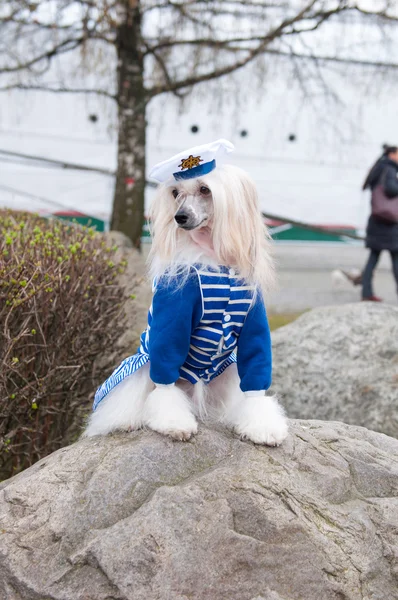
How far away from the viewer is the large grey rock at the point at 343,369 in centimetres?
442

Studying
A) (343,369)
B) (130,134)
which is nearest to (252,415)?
(343,369)

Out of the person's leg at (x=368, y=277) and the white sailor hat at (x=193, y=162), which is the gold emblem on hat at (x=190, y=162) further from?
the person's leg at (x=368, y=277)

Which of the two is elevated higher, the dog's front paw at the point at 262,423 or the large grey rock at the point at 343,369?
the dog's front paw at the point at 262,423

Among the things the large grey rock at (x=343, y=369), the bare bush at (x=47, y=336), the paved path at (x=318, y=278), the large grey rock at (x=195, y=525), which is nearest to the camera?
the large grey rock at (x=195, y=525)

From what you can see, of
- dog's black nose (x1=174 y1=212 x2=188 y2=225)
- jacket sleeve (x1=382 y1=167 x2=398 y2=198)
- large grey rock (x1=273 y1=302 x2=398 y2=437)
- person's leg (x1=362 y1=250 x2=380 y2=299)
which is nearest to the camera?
dog's black nose (x1=174 y1=212 x2=188 y2=225)

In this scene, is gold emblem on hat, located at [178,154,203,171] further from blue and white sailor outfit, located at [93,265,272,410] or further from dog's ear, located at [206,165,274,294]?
blue and white sailor outfit, located at [93,265,272,410]

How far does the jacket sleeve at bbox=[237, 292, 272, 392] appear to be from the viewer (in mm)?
2680

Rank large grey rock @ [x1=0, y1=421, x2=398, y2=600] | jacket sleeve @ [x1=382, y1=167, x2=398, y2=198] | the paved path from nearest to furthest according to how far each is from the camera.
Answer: large grey rock @ [x1=0, y1=421, x2=398, y2=600]
jacket sleeve @ [x1=382, y1=167, x2=398, y2=198]
the paved path

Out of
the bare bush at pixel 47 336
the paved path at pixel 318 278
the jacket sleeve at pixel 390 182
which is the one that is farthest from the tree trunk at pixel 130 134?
the bare bush at pixel 47 336

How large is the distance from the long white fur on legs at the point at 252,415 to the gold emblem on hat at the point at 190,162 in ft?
3.16

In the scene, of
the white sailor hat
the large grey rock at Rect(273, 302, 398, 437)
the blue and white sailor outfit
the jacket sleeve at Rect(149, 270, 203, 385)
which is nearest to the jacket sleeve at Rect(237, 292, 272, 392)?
the blue and white sailor outfit

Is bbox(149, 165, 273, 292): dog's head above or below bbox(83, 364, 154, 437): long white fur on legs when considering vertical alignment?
above

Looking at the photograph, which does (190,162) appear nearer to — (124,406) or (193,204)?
(193,204)

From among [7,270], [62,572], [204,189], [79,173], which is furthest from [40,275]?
[79,173]
